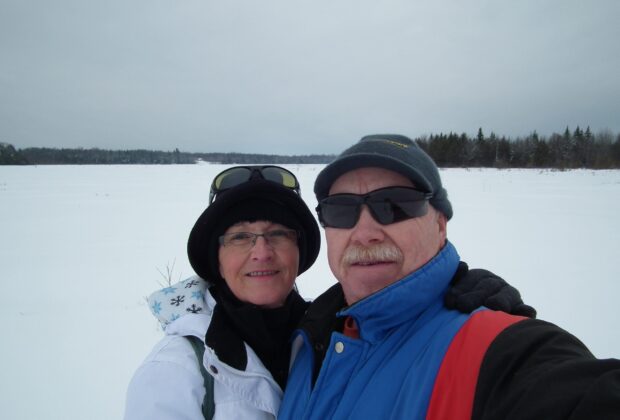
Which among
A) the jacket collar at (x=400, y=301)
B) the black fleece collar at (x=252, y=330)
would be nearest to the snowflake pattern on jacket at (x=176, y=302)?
the black fleece collar at (x=252, y=330)

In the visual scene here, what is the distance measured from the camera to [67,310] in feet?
15.5

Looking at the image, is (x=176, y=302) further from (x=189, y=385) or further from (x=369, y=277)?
(x=369, y=277)

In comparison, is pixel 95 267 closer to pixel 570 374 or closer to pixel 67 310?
pixel 67 310

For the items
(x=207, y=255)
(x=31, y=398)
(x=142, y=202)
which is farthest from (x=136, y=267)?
(x=142, y=202)

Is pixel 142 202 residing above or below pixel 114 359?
above

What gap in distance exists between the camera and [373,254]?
1.53 meters

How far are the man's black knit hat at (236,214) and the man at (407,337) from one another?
0.26m

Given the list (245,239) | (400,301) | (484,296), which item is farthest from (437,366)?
(245,239)

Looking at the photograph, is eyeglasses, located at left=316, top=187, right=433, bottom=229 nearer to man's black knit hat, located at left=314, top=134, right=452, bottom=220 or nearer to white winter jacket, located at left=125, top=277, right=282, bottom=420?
man's black knit hat, located at left=314, top=134, right=452, bottom=220

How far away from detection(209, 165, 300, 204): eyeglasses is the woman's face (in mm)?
260

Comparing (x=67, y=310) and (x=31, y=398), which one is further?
(x=67, y=310)

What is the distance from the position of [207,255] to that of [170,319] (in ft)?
1.34

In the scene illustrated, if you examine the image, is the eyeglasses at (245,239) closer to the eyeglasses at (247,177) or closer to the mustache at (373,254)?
the eyeglasses at (247,177)

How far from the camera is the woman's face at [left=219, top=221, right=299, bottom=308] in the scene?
5.76 ft
